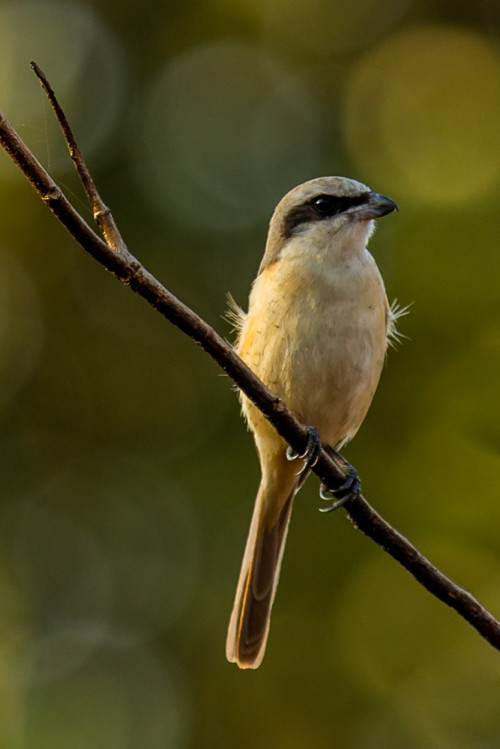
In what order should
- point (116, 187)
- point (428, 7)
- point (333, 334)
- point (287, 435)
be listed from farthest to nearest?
point (116, 187), point (428, 7), point (333, 334), point (287, 435)

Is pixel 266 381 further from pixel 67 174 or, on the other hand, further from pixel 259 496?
pixel 67 174

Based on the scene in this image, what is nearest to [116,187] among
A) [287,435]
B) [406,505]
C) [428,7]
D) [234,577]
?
[428,7]

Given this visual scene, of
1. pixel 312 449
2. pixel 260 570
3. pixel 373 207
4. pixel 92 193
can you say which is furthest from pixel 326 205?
pixel 92 193

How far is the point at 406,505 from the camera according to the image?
3.67 metres

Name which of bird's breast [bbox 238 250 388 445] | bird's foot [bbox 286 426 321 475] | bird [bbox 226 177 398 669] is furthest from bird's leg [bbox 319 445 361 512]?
bird's breast [bbox 238 250 388 445]

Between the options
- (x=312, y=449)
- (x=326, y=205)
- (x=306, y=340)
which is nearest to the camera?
(x=312, y=449)

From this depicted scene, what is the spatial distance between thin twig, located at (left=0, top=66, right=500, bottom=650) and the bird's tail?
1379 millimetres

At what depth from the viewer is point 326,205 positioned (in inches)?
157

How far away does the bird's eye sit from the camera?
3.97 metres

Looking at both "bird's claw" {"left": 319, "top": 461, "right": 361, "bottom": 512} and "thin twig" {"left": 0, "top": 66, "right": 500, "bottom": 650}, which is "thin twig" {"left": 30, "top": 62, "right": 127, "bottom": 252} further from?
"bird's claw" {"left": 319, "top": 461, "right": 361, "bottom": 512}

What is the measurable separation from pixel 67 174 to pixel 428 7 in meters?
2.67

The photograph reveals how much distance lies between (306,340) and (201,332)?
1434 millimetres

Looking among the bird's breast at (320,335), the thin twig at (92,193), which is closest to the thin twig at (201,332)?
the thin twig at (92,193)

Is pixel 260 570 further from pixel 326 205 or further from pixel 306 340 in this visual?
pixel 326 205
